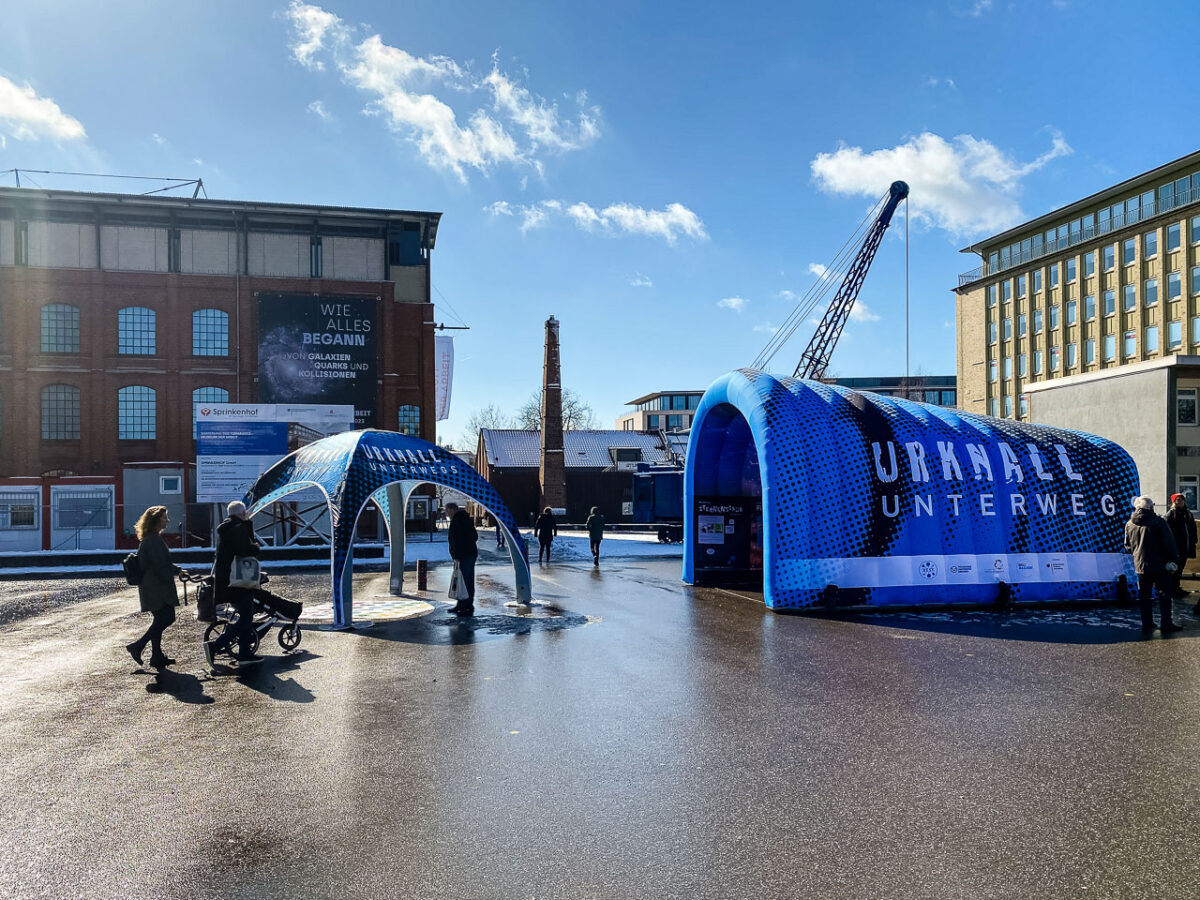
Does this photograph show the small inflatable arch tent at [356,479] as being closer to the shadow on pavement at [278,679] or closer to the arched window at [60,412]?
the shadow on pavement at [278,679]

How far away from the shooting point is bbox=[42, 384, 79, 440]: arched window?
3772 centimetres

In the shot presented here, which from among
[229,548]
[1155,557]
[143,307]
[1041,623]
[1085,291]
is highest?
[1085,291]

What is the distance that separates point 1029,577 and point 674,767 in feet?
38.6

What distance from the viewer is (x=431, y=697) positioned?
8266 mm

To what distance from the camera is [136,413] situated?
38.4 meters

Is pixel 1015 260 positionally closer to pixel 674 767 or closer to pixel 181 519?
pixel 181 519

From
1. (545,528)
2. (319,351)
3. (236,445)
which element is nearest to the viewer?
(545,528)

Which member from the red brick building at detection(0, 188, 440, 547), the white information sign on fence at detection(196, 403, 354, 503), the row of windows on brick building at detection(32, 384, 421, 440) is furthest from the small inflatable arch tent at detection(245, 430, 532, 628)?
the row of windows on brick building at detection(32, 384, 421, 440)

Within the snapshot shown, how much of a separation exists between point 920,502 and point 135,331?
36810mm

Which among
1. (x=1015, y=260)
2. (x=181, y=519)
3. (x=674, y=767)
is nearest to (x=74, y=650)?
(x=674, y=767)

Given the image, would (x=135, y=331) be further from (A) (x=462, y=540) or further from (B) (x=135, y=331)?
(A) (x=462, y=540)

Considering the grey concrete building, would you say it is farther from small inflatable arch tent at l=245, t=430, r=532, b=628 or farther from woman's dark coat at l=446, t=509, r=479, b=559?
woman's dark coat at l=446, t=509, r=479, b=559

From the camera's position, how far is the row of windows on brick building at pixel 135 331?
1496 inches

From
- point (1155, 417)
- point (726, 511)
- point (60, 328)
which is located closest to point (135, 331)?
point (60, 328)
